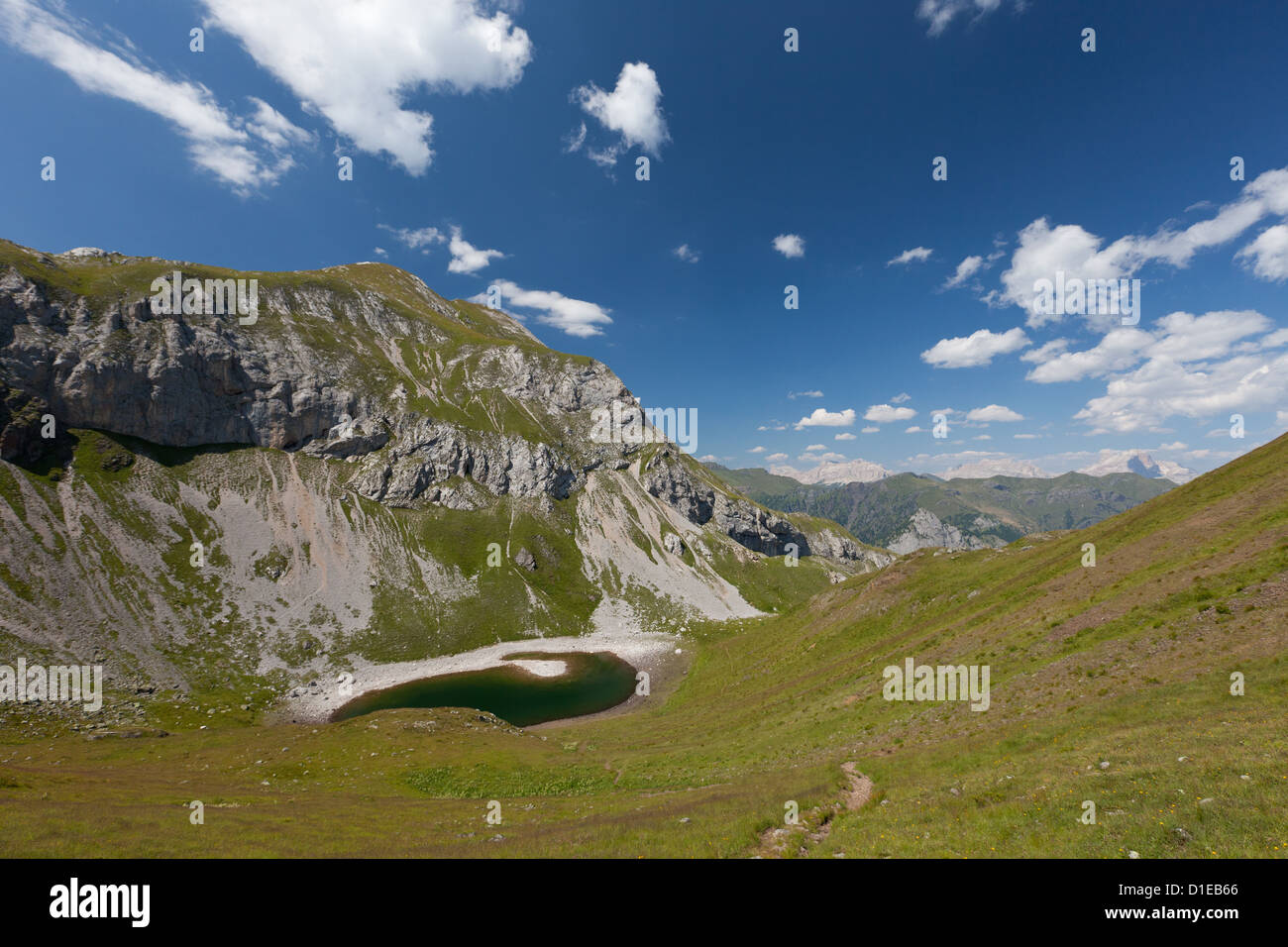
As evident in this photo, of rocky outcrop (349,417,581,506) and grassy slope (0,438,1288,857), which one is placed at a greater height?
rocky outcrop (349,417,581,506)

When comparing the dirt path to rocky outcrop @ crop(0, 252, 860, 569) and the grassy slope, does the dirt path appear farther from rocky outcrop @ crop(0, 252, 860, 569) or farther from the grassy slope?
rocky outcrop @ crop(0, 252, 860, 569)

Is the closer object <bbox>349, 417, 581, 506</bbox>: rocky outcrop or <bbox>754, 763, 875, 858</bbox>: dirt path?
<bbox>754, 763, 875, 858</bbox>: dirt path

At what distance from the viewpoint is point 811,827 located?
19281mm

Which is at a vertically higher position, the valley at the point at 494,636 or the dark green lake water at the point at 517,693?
the valley at the point at 494,636

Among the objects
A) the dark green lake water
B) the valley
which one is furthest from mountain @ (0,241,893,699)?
the dark green lake water

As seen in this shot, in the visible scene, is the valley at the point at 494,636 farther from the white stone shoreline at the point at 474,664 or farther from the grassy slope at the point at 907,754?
the white stone shoreline at the point at 474,664

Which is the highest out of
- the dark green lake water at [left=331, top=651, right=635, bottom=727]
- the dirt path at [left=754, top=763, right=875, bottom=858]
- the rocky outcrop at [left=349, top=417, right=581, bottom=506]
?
→ the rocky outcrop at [left=349, top=417, right=581, bottom=506]

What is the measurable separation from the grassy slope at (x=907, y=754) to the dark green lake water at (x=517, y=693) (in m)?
21.6

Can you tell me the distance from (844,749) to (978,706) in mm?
9111

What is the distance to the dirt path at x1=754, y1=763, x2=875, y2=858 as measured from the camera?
17453 millimetres

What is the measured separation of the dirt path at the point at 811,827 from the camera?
1745 cm

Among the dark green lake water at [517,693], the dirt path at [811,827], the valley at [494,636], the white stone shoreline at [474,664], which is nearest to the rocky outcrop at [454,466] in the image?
the valley at [494,636]

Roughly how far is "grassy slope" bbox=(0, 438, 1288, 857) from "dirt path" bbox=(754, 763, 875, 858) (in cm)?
56
